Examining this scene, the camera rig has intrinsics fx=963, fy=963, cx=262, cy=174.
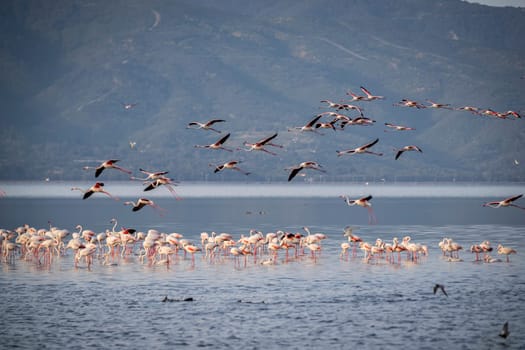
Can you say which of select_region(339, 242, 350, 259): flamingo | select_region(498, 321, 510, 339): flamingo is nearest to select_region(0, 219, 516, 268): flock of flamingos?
select_region(339, 242, 350, 259): flamingo

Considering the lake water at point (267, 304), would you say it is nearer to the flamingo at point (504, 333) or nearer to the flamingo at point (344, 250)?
the flamingo at point (504, 333)

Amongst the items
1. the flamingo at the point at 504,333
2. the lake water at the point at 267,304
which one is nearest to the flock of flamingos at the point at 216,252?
the lake water at the point at 267,304

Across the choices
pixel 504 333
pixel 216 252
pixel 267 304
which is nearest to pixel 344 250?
pixel 216 252

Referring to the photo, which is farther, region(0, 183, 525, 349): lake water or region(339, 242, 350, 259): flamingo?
region(339, 242, 350, 259): flamingo

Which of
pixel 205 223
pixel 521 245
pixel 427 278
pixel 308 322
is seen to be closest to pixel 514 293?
pixel 427 278

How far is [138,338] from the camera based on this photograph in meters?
27.5

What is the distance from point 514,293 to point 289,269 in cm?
1072

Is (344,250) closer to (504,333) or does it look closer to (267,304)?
(267,304)

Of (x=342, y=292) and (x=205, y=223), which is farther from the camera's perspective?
(x=205, y=223)

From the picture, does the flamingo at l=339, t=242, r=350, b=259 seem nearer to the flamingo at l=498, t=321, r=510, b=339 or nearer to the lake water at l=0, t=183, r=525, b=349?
the lake water at l=0, t=183, r=525, b=349

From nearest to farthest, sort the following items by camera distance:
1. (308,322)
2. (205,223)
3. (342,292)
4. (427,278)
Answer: (308,322) < (342,292) < (427,278) < (205,223)

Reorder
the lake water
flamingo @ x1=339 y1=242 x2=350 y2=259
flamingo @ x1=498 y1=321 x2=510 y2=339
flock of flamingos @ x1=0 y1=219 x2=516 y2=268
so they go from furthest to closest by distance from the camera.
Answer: flamingo @ x1=339 y1=242 x2=350 y2=259, flock of flamingos @ x1=0 y1=219 x2=516 y2=268, the lake water, flamingo @ x1=498 y1=321 x2=510 y2=339

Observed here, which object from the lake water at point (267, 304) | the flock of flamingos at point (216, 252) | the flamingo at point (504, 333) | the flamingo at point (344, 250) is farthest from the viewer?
the flamingo at point (344, 250)

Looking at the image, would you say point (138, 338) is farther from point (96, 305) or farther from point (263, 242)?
point (263, 242)
